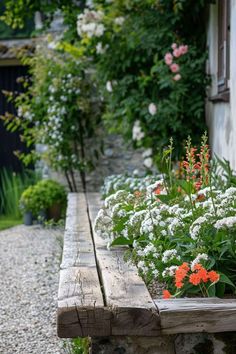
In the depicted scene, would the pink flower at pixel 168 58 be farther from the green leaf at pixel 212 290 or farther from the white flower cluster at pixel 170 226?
the green leaf at pixel 212 290

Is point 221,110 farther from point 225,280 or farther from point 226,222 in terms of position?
point 225,280

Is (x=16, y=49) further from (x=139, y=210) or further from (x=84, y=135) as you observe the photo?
(x=139, y=210)

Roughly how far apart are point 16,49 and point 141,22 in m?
2.62

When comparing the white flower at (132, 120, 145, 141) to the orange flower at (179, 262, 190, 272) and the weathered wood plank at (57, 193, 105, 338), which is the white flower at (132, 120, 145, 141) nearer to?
the weathered wood plank at (57, 193, 105, 338)

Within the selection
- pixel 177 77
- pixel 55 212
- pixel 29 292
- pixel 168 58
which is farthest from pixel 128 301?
pixel 55 212

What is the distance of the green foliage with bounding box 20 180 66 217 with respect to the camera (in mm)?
8570

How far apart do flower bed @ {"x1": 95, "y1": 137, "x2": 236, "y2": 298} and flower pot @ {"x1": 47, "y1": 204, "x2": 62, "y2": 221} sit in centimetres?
467

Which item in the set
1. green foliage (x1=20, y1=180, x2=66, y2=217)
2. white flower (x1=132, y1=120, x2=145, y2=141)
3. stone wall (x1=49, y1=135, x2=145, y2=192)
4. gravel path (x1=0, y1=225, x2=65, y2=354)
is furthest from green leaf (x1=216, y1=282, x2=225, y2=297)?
stone wall (x1=49, y1=135, x2=145, y2=192)

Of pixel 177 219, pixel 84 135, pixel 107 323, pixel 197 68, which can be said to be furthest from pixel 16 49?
pixel 107 323

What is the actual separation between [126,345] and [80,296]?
282 mm

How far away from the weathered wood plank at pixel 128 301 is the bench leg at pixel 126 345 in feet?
0.23

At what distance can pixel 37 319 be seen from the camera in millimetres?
4344

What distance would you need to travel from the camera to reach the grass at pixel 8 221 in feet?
29.1

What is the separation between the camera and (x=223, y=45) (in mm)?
6273
